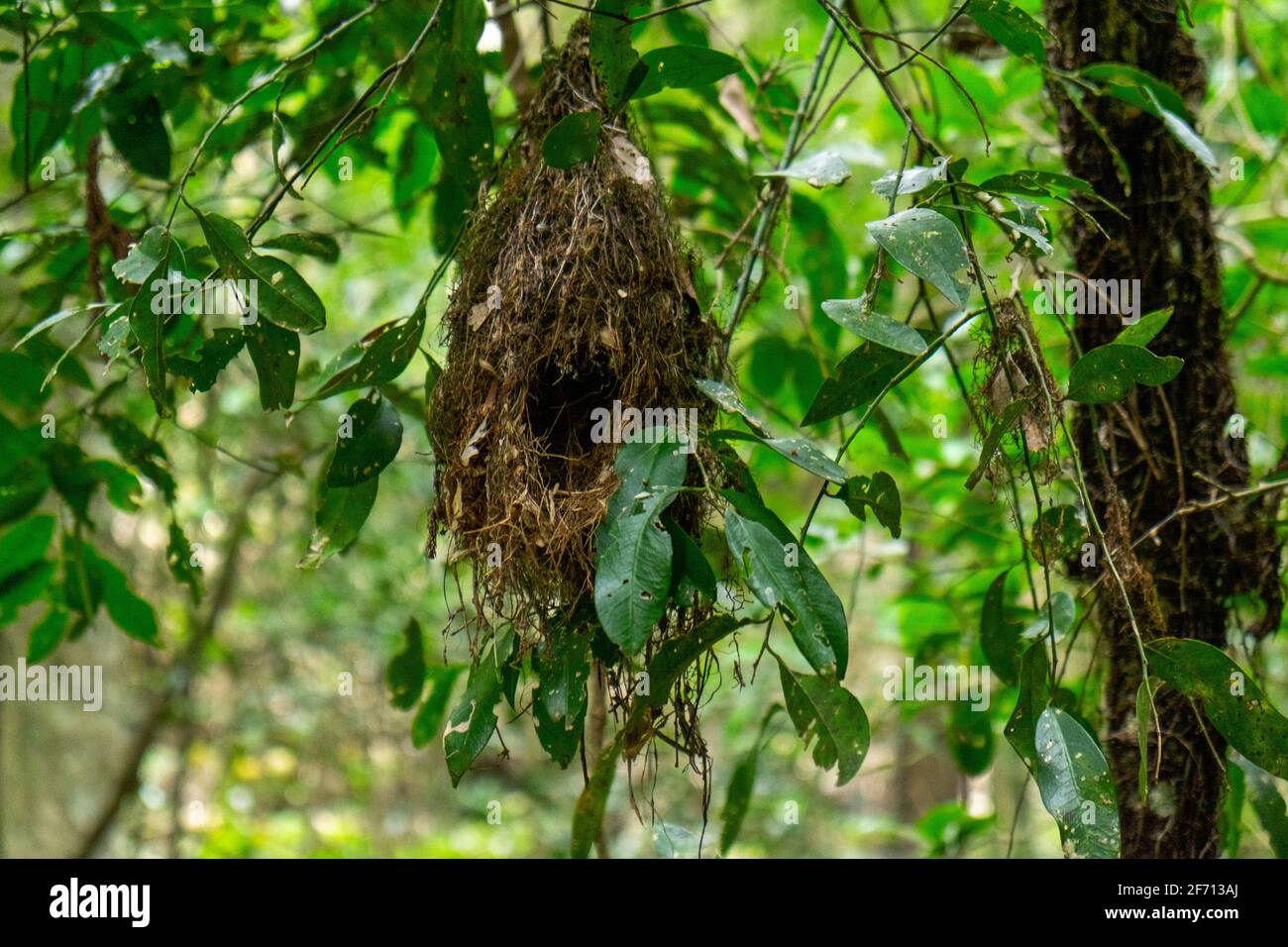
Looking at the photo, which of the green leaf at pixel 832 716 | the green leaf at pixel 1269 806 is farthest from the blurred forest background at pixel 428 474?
the green leaf at pixel 832 716

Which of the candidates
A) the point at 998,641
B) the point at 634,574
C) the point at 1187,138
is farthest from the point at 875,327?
the point at 998,641

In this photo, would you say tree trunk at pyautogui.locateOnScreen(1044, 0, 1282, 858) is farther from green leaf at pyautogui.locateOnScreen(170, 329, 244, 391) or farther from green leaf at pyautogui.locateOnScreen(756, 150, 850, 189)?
green leaf at pyautogui.locateOnScreen(170, 329, 244, 391)

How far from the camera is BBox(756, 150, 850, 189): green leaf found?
1218 mm

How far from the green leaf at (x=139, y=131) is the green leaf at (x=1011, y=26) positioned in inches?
51.3

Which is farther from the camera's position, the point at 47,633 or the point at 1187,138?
the point at 47,633

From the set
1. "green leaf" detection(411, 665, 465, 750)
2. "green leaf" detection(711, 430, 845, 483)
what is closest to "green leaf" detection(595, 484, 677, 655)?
"green leaf" detection(711, 430, 845, 483)

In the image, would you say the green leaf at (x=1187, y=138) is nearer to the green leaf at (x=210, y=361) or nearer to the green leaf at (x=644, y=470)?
the green leaf at (x=644, y=470)

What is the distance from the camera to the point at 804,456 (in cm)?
106

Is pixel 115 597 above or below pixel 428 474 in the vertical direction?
below

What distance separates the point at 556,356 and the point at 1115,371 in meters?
0.61

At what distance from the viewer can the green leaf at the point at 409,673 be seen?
1.79m

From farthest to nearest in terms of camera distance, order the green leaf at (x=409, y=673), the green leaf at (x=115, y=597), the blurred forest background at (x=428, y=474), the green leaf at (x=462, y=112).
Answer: the blurred forest background at (x=428, y=474)
the green leaf at (x=115, y=597)
the green leaf at (x=409, y=673)
the green leaf at (x=462, y=112)

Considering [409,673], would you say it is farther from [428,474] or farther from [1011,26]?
[428,474]
